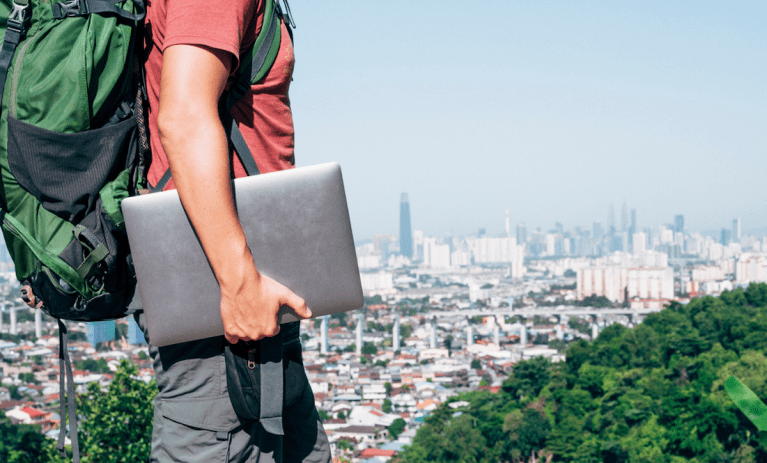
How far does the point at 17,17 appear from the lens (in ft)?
2.80

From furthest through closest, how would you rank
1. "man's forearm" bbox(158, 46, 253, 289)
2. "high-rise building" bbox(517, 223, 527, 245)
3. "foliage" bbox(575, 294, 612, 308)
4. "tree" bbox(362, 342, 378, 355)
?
"high-rise building" bbox(517, 223, 527, 245) < "foliage" bbox(575, 294, 612, 308) < "tree" bbox(362, 342, 378, 355) < "man's forearm" bbox(158, 46, 253, 289)

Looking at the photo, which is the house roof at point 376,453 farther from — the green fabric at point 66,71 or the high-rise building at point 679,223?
the high-rise building at point 679,223

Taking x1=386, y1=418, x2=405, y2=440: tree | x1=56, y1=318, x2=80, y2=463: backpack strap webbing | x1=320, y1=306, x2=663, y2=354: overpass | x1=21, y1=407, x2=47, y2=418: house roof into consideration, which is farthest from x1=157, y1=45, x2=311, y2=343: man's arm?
x1=320, y1=306, x2=663, y2=354: overpass

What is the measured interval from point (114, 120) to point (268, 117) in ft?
→ 0.65

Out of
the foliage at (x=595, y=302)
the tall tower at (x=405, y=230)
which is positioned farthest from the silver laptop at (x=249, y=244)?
the tall tower at (x=405, y=230)

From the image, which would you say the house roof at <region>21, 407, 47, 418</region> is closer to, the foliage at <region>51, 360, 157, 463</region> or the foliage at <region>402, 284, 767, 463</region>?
the foliage at <region>402, 284, 767, 463</region>

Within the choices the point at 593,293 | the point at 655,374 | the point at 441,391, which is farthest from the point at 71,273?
the point at 593,293

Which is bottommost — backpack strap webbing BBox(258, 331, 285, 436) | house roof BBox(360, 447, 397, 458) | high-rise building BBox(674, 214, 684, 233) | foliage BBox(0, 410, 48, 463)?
house roof BBox(360, 447, 397, 458)

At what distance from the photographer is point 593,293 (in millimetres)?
55031

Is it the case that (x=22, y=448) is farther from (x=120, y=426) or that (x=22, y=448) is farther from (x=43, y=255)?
(x=43, y=255)

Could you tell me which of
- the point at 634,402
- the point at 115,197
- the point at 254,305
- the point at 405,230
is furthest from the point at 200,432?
the point at 405,230

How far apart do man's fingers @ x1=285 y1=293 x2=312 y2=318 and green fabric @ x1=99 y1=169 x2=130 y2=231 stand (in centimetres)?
23

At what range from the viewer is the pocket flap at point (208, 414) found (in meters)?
0.91

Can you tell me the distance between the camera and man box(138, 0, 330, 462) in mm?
808
